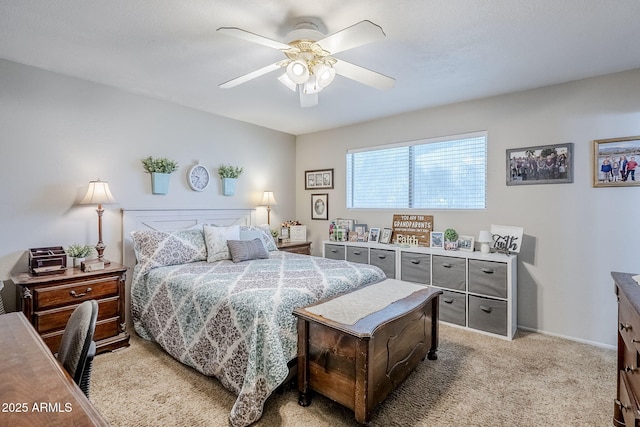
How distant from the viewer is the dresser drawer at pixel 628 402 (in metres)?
1.29

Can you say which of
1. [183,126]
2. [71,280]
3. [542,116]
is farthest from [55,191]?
[542,116]

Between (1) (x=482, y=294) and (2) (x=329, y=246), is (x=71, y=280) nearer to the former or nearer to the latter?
(2) (x=329, y=246)

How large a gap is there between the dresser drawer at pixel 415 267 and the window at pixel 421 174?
28.1 inches

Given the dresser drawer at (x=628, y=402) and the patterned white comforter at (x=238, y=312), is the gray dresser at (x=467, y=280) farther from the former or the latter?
the dresser drawer at (x=628, y=402)

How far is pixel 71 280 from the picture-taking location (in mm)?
2545

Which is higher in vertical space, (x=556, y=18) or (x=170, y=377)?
(x=556, y=18)

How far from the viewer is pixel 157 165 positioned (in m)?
3.45

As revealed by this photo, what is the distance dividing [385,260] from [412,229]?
1.76 feet

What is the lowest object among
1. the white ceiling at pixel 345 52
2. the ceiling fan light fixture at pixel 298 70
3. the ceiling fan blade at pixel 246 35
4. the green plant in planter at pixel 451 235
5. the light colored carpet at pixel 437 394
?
the light colored carpet at pixel 437 394

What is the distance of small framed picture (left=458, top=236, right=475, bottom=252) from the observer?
11.5ft

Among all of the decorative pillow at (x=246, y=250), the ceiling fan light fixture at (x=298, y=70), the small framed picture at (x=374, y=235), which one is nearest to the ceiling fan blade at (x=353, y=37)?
the ceiling fan light fixture at (x=298, y=70)

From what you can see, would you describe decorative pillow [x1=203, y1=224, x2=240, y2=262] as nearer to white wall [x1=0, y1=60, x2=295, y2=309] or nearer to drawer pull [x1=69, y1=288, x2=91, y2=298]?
white wall [x1=0, y1=60, x2=295, y2=309]

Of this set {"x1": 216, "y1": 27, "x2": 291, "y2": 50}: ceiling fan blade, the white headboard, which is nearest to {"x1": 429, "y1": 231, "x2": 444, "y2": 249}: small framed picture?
the white headboard

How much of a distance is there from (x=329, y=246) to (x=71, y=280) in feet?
9.35
